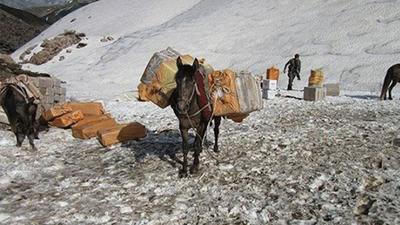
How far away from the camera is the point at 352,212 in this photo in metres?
5.31

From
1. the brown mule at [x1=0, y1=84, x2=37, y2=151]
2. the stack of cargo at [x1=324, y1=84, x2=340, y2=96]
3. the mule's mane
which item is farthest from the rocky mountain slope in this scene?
the mule's mane

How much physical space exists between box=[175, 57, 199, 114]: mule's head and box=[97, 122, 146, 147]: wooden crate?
419 cm

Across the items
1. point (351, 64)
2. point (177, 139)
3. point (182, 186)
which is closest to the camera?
point (182, 186)

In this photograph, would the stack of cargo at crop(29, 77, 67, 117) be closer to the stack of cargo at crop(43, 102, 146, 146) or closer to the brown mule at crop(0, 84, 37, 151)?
the stack of cargo at crop(43, 102, 146, 146)

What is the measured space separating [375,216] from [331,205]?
688 millimetres

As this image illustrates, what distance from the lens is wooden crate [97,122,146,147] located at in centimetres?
987

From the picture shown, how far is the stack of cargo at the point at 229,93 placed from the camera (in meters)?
7.36

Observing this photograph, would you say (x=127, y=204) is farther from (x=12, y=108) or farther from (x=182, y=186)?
(x=12, y=108)

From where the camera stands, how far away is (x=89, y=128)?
36.3 ft

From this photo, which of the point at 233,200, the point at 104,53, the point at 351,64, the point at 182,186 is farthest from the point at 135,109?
the point at 104,53

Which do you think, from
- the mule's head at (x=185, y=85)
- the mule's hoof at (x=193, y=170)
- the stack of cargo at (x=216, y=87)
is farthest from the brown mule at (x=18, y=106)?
the mule's head at (x=185, y=85)

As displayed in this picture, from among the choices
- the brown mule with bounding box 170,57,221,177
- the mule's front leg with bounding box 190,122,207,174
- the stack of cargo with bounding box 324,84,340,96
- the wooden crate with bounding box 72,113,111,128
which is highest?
the brown mule with bounding box 170,57,221,177

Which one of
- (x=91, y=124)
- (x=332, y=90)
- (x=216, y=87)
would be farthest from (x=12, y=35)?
(x=216, y=87)

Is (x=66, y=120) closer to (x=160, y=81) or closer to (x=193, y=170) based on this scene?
(x=160, y=81)
